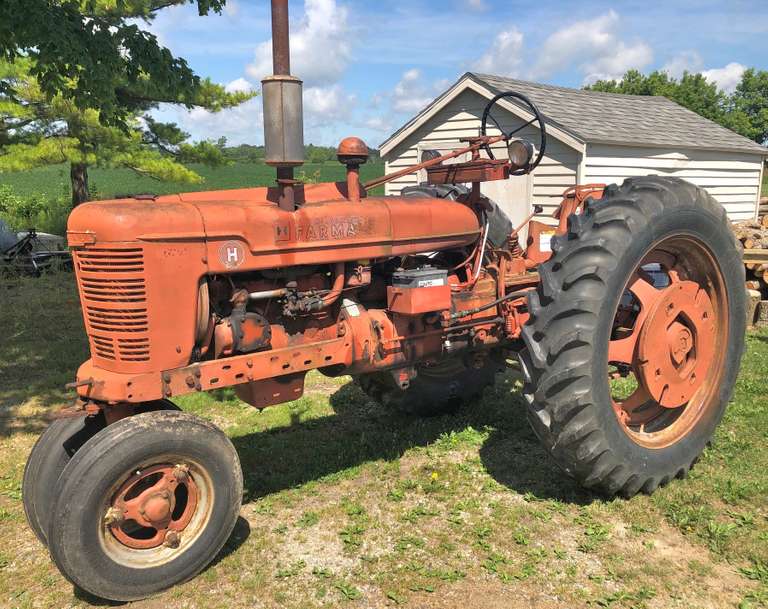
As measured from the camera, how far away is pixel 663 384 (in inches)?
146

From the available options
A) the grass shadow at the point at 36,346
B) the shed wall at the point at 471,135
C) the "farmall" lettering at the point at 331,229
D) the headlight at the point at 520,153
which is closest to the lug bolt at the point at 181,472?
the "farmall" lettering at the point at 331,229

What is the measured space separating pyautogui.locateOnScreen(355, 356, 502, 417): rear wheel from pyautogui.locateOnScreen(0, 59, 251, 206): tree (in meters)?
8.87

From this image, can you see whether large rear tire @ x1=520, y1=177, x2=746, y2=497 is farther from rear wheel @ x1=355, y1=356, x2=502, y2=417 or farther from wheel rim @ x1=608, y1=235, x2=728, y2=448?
rear wheel @ x1=355, y1=356, x2=502, y2=417

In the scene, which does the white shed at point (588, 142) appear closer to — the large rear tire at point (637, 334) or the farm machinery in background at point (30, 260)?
the large rear tire at point (637, 334)

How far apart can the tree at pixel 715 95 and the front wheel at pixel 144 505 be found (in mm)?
43241

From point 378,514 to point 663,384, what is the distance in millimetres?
1748

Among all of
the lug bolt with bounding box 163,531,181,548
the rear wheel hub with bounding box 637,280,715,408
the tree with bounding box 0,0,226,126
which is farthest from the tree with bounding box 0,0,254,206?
the rear wheel hub with bounding box 637,280,715,408

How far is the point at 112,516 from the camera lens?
2.74 m

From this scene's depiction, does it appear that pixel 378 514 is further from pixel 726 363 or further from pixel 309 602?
pixel 726 363

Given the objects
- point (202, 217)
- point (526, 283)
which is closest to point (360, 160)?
point (202, 217)

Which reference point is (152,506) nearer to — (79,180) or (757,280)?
(757,280)

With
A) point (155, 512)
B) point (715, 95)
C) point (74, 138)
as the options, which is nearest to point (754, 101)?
point (715, 95)

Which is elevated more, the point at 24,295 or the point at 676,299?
the point at 676,299

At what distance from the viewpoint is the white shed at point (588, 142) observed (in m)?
9.41
